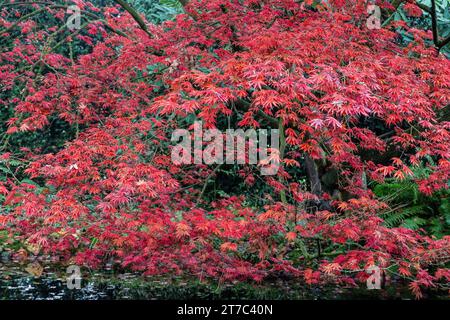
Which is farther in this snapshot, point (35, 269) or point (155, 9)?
point (155, 9)

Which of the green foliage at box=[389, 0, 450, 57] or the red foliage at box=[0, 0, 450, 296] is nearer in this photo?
the red foliage at box=[0, 0, 450, 296]

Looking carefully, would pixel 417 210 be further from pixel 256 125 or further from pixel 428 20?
pixel 428 20

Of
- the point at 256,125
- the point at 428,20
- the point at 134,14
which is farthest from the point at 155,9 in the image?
the point at 256,125

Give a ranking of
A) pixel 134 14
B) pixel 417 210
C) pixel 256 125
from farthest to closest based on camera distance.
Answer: pixel 417 210, pixel 134 14, pixel 256 125

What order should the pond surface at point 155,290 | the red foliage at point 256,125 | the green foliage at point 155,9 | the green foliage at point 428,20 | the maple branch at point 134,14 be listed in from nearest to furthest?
the red foliage at point 256,125
the pond surface at point 155,290
the maple branch at point 134,14
the green foliage at point 428,20
the green foliage at point 155,9

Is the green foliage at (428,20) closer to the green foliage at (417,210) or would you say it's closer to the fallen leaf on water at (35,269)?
the green foliage at (417,210)

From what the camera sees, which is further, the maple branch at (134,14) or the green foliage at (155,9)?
the green foliage at (155,9)

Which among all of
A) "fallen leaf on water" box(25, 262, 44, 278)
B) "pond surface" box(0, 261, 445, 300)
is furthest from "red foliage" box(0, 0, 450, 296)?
"fallen leaf on water" box(25, 262, 44, 278)

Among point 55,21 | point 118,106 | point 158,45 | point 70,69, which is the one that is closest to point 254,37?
point 158,45

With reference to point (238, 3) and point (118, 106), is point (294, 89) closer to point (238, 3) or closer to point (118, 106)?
point (238, 3)

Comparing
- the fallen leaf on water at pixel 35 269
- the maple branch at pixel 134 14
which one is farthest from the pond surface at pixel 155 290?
the maple branch at pixel 134 14

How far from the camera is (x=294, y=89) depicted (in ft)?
11.3

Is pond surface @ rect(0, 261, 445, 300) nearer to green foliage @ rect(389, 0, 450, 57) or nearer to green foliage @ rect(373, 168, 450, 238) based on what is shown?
green foliage @ rect(373, 168, 450, 238)
